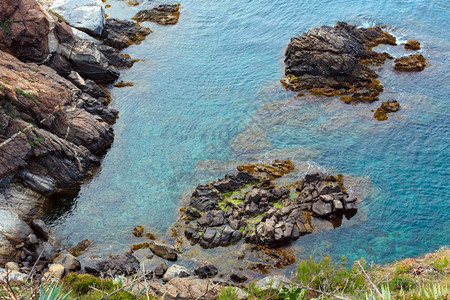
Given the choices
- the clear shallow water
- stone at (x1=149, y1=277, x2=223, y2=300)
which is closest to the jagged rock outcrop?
the clear shallow water

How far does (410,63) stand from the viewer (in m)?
52.6

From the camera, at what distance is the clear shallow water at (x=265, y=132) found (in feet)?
119

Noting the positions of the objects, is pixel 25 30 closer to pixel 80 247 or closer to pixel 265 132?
pixel 80 247

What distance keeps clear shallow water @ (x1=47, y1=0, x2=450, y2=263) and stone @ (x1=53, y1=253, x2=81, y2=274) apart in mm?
2294

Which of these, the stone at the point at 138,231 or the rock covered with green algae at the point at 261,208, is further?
Answer: the stone at the point at 138,231

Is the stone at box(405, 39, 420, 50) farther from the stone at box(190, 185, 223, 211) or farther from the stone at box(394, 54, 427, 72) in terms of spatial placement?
the stone at box(190, 185, 223, 211)

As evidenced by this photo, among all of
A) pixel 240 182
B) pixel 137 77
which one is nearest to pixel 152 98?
pixel 137 77

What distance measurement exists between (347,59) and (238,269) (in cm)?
2935

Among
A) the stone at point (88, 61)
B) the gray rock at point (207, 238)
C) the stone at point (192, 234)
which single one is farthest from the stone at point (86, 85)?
the gray rock at point (207, 238)

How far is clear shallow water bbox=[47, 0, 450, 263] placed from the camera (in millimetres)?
36125

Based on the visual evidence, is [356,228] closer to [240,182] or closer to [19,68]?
[240,182]

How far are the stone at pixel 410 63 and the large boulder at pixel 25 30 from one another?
130 feet

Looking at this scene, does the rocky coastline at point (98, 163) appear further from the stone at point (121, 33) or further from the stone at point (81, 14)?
the stone at point (121, 33)

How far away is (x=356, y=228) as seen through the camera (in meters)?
35.5
